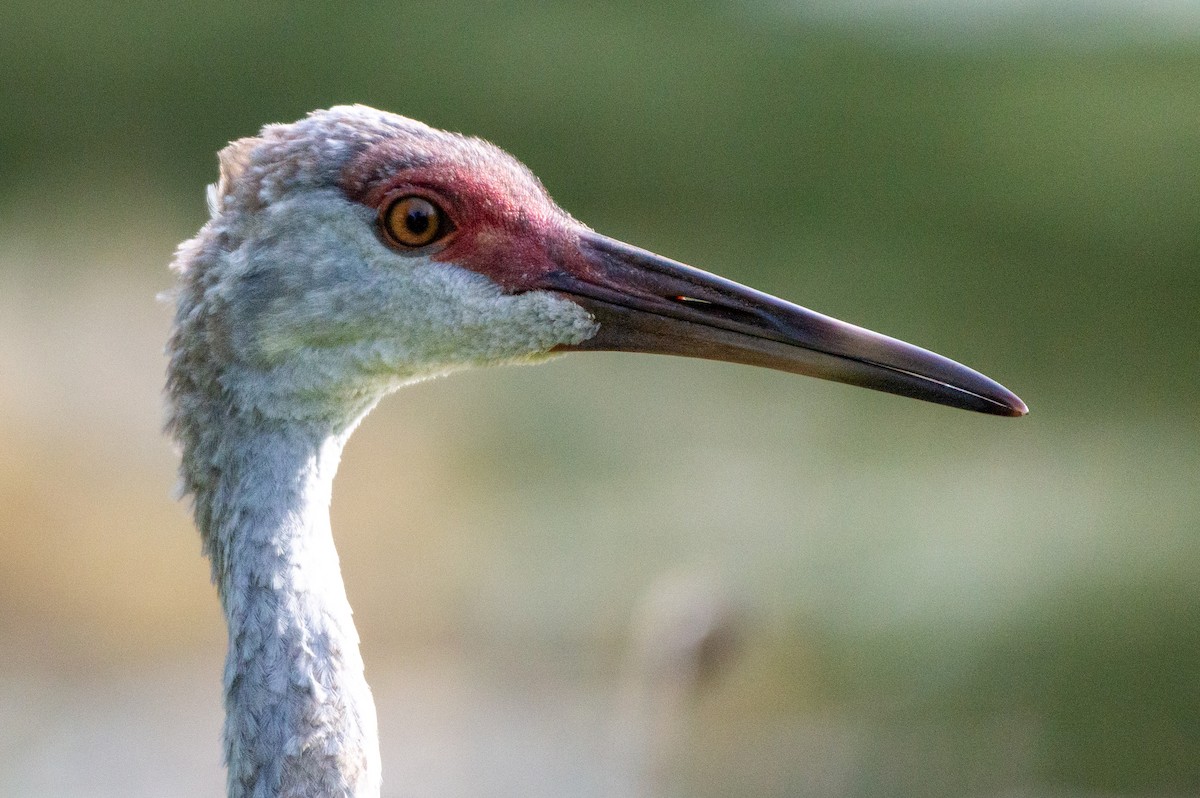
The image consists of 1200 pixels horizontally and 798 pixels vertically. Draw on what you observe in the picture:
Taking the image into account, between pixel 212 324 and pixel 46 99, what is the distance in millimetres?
8488

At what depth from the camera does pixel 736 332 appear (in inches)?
100

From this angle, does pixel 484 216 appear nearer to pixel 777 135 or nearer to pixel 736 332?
pixel 736 332

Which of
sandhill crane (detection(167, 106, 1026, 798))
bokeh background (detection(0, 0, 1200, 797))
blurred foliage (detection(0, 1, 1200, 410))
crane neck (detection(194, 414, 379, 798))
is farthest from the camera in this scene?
blurred foliage (detection(0, 1, 1200, 410))

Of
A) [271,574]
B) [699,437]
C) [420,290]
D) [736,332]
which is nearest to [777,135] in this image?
[699,437]

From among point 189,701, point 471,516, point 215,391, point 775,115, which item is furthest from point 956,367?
point 775,115

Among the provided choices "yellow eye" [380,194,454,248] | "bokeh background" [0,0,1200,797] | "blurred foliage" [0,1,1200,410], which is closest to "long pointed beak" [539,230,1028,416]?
"yellow eye" [380,194,454,248]

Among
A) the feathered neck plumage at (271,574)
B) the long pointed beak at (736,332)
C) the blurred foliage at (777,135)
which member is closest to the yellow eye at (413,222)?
the long pointed beak at (736,332)

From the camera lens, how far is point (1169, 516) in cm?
970

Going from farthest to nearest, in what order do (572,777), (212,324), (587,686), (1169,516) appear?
A: 1. (1169,516)
2. (587,686)
3. (572,777)
4. (212,324)

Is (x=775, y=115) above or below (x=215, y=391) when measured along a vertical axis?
above

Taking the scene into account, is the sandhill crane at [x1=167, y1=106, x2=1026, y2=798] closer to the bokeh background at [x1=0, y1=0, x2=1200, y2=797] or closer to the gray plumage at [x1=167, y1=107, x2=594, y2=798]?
the gray plumage at [x1=167, y1=107, x2=594, y2=798]

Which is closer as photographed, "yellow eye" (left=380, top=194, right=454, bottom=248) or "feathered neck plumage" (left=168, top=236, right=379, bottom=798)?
"feathered neck plumage" (left=168, top=236, right=379, bottom=798)

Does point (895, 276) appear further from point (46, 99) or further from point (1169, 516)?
point (46, 99)

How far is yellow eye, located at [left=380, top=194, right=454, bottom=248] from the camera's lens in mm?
2514
